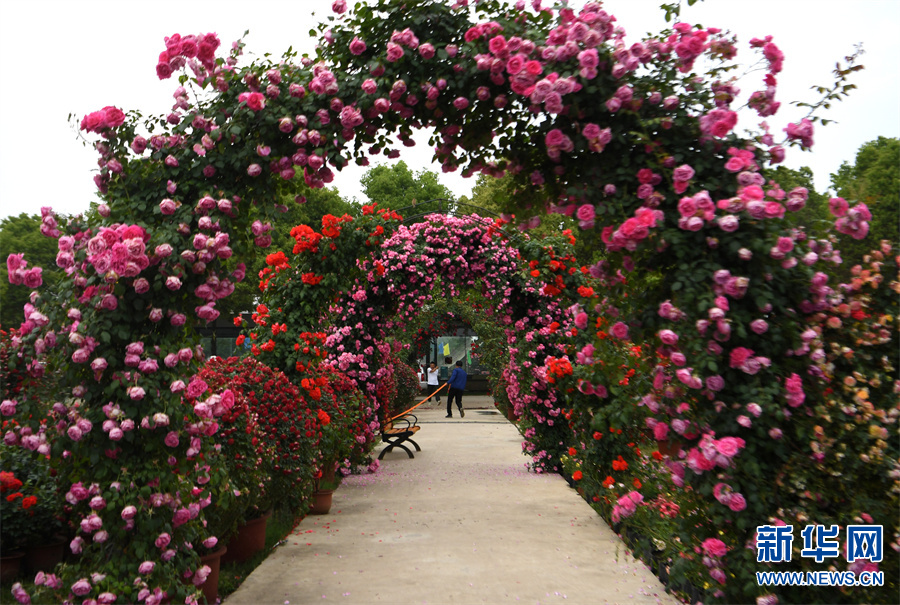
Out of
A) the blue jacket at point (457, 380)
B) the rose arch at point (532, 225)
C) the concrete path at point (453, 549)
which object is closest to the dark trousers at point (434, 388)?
the blue jacket at point (457, 380)

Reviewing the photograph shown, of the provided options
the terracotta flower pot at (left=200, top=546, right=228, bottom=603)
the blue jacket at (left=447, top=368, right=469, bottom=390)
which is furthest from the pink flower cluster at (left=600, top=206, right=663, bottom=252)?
the blue jacket at (left=447, top=368, right=469, bottom=390)

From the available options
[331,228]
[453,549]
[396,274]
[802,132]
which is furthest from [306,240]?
[802,132]

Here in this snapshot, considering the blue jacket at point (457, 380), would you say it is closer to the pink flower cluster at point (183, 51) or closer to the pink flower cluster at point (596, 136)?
the pink flower cluster at point (183, 51)

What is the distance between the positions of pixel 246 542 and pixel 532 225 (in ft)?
11.2

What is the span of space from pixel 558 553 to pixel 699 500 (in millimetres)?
2611

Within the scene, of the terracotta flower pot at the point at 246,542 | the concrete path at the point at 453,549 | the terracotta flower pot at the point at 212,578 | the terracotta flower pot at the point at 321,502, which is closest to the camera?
the terracotta flower pot at the point at 212,578

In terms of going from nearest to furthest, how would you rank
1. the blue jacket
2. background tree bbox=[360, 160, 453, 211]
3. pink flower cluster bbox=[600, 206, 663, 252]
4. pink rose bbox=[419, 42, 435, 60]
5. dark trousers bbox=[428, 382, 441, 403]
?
1. pink flower cluster bbox=[600, 206, 663, 252]
2. pink rose bbox=[419, 42, 435, 60]
3. the blue jacket
4. dark trousers bbox=[428, 382, 441, 403]
5. background tree bbox=[360, 160, 453, 211]

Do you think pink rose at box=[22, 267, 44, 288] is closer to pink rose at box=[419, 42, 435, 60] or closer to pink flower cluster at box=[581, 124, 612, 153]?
pink rose at box=[419, 42, 435, 60]

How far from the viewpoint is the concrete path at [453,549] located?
14.3 ft

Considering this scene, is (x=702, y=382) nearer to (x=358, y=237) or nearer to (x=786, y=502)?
(x=786, y=502)

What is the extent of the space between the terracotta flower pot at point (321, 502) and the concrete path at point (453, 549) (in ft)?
0.32

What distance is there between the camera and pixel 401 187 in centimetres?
3462

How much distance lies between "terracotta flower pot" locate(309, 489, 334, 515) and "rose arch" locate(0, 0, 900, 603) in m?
3.22

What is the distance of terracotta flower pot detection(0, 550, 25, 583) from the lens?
4363 millimetres
